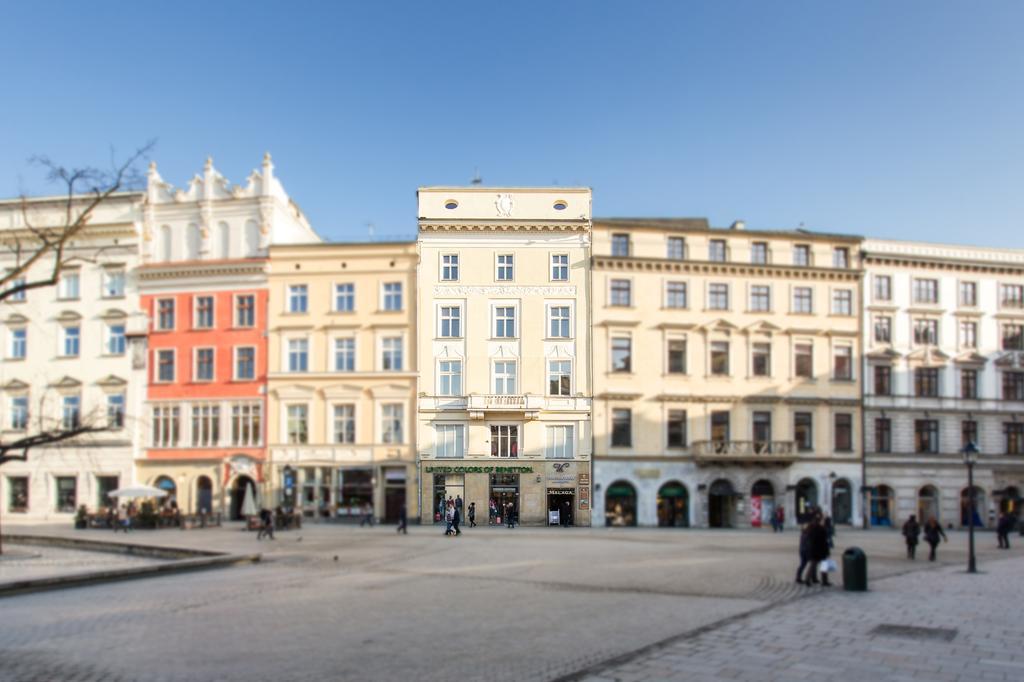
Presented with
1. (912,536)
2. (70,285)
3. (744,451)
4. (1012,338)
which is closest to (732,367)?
(744,451)

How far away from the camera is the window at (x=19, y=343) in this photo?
183 ft

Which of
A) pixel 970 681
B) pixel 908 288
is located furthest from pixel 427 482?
pixel 908 288

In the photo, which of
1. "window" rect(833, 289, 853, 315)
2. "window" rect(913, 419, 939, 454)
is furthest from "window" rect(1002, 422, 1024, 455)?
"window" rect(833, 289, 853, 315)

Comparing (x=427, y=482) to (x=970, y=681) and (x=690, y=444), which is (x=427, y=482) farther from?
(x=690, y=444)

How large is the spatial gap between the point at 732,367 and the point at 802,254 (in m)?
13.1

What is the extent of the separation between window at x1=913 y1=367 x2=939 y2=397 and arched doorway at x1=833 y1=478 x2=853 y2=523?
10448 mm

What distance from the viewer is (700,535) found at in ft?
93.9

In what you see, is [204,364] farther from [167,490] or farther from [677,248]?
[677,248]

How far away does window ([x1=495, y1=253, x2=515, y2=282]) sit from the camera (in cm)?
964

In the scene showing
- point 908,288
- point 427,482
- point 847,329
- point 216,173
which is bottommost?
point 427,482

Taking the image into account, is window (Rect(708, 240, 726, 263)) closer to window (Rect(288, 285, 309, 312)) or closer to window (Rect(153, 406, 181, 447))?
window (Rect(288, 285, 309, 312))

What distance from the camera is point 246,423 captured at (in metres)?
52.5

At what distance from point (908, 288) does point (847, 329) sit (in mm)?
13226

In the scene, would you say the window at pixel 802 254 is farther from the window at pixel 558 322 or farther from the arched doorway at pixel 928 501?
the window at pixel 558 322
